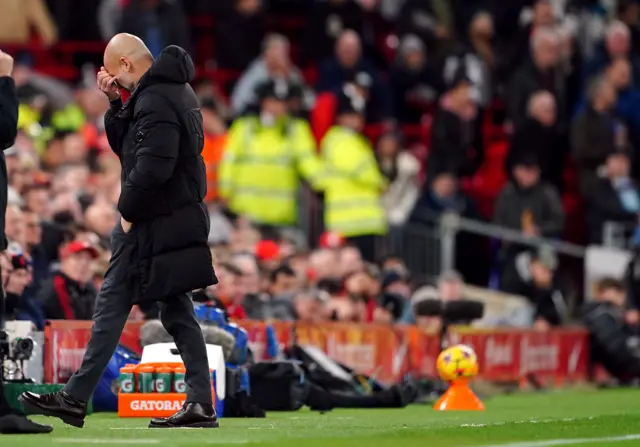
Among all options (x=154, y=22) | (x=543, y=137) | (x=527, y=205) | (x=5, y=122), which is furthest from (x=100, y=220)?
(x=543, y=137)

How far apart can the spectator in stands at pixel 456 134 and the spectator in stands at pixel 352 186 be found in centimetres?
166

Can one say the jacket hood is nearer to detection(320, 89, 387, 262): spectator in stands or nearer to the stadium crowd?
the stadium crowd

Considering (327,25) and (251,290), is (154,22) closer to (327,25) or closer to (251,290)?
(327,25)

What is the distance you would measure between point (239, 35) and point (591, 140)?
5075 mm

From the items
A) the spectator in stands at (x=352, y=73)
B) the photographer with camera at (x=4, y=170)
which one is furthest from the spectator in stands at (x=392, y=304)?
the photographer with camera at (x=4, y=170)

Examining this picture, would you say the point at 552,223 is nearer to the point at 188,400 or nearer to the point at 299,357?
the point at 299,357

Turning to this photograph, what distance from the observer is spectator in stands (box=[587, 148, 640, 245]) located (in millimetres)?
25109

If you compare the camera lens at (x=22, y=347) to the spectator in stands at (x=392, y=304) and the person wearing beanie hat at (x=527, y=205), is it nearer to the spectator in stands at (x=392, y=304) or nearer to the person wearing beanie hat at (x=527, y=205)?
the spectator in stands at (x=392, y=304)

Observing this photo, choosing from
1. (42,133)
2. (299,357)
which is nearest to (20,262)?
(299,357)

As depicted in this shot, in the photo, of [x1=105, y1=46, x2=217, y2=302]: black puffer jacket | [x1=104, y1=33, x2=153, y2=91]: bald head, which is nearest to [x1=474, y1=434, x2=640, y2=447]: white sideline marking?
[x1=105, y1=46, x2=217, y2=302]: black puffer jacket

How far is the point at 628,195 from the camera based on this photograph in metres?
25.2

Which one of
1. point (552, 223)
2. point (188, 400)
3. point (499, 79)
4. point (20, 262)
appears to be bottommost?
point (188, 400)

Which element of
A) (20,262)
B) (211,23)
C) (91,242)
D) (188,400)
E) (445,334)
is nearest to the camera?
(188,400)

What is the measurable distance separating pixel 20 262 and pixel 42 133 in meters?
7.05
